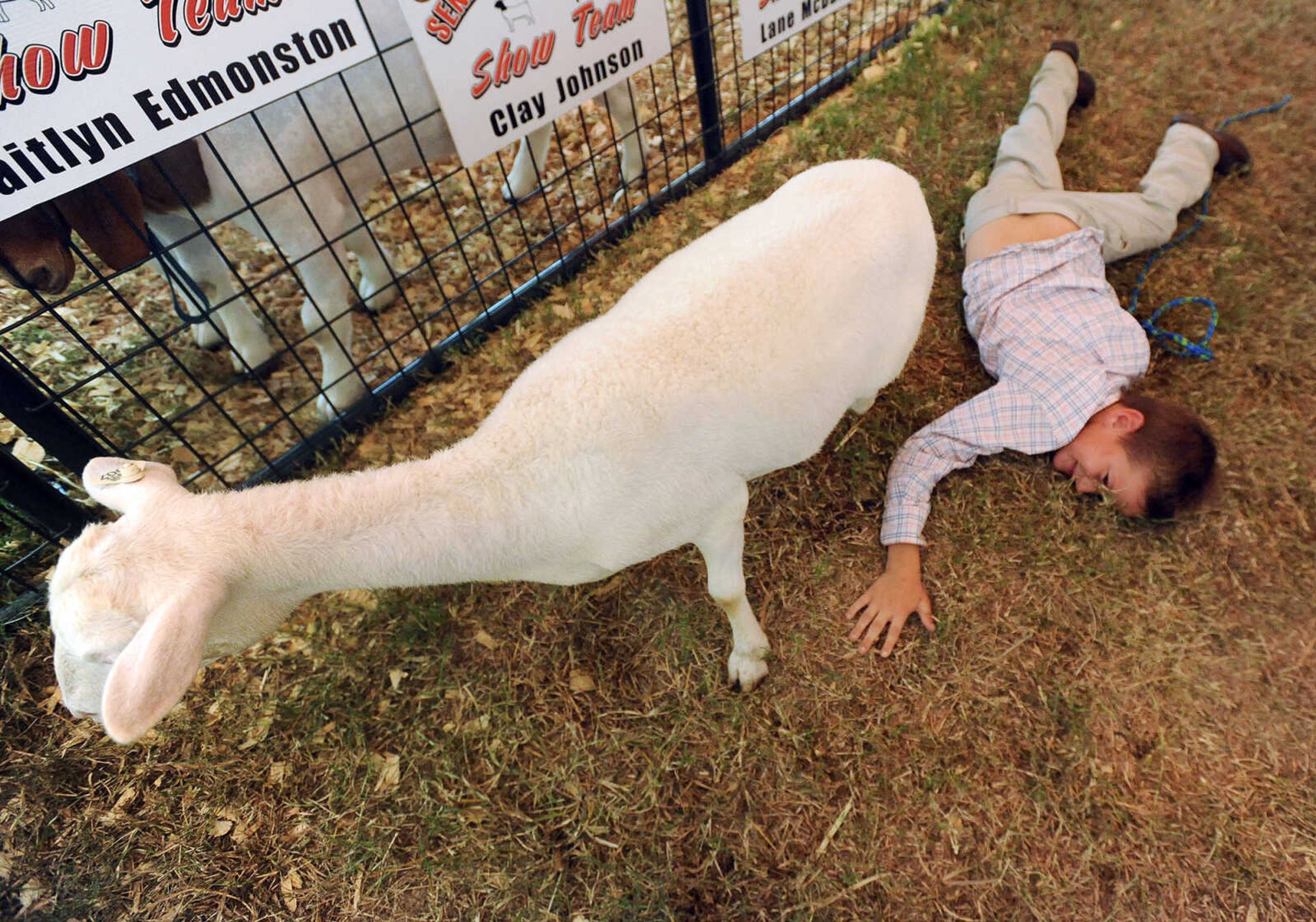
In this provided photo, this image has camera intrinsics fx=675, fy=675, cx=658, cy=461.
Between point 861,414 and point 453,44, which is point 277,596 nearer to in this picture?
point 453,44

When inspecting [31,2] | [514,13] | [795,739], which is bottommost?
[795,739]

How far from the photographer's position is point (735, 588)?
221cm

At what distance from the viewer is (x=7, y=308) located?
144 inches

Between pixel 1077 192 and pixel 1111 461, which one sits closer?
pixel 1111 461

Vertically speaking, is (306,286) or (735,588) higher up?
(306,286)

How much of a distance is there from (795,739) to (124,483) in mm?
2115

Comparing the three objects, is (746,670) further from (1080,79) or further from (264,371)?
(1080,79)

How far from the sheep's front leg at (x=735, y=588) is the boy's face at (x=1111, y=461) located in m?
1.39

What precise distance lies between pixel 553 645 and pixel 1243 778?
2.38 m

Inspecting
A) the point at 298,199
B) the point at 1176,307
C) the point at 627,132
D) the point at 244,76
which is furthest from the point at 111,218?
the point at 1176,307

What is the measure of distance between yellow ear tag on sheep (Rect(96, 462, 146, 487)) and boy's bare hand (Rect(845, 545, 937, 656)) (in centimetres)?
228

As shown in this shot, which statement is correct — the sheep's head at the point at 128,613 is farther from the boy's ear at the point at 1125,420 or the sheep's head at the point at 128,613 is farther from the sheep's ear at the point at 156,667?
the boy's ear at the point at 1125,420

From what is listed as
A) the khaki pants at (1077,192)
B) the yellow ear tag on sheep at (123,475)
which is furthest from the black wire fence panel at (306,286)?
the khaki pants at (1077,192)

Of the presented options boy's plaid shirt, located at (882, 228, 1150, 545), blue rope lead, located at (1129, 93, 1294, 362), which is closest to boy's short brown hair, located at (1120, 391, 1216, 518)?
boy's plaid shirt, located at (882, 228, 1150, 545)
